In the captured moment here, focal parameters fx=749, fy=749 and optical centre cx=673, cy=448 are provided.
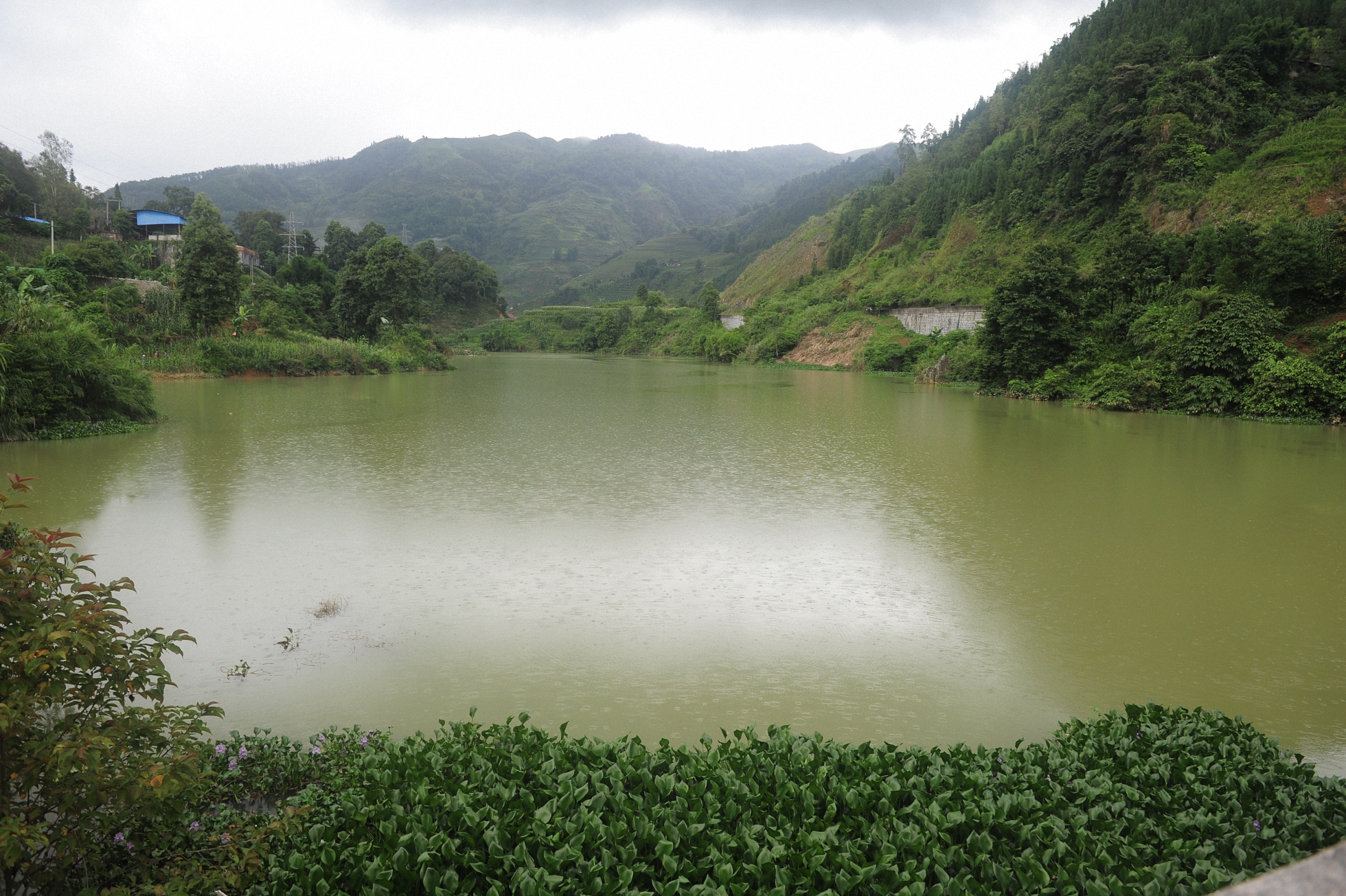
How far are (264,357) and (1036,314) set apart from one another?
34598 mm

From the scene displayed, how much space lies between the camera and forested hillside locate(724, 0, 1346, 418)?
76.5 ft

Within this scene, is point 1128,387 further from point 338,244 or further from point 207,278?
point 338,244

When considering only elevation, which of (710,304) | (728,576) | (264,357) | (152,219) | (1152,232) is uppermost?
(152,219)

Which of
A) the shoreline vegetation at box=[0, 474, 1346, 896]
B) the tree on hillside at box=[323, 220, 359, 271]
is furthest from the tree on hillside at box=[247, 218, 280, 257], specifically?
the shoreline vegetation at box=[0, 474, 1346, 896]

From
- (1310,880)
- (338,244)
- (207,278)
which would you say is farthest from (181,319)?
(1310,880)

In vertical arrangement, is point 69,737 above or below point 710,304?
below

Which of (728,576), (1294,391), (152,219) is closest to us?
(728,576)

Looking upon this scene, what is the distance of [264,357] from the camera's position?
3591 centimetres

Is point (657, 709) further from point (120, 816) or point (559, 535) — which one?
point (559, 535)

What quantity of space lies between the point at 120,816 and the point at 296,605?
173 inches

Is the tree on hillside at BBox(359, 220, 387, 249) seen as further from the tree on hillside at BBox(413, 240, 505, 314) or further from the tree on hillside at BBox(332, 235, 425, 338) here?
the tree on hillside at BBox(332, 235, 425, 338)

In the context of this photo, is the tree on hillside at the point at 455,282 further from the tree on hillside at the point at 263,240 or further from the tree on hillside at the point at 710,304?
the tree on hillside at the point at 710,304

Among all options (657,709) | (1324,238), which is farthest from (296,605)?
(1324,238)

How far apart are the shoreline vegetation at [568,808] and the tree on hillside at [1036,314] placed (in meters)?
28.9
